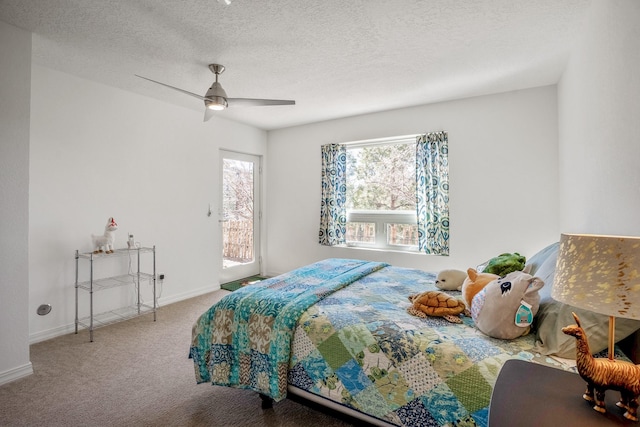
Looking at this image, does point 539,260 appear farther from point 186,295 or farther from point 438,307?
point 186,295

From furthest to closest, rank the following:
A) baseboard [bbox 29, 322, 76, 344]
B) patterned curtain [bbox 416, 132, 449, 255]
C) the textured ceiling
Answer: patterned curtain [bbox 416, 132, 449, 255], baseboard [bbox 29, 322, 76, 344], the textured ceiling

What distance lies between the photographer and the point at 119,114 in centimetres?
336

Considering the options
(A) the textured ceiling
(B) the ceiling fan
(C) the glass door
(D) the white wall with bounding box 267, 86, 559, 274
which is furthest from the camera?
(C) the glass door

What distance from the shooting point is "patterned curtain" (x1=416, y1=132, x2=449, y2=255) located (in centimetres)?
370

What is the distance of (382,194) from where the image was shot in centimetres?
430

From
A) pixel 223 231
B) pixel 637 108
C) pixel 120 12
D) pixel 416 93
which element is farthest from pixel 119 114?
pixel 637 108

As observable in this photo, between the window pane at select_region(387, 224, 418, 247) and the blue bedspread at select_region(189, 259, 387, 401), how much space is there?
224 centimetres

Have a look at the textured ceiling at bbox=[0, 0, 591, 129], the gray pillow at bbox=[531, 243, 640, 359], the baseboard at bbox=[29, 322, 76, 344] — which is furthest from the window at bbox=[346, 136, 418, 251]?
the baseboard at bbox=[29, 322, 76, 344]

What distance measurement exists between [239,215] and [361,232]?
6.36 feet

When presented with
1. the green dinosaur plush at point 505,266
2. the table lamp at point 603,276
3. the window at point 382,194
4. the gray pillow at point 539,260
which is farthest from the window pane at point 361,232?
the table lamp at point 603,276

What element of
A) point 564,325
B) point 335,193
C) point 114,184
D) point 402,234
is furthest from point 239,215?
point 564,325

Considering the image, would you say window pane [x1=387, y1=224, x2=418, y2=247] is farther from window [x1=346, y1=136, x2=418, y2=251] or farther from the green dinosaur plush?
the green dinosaur plush

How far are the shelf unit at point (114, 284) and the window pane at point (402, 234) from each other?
2.93 meters

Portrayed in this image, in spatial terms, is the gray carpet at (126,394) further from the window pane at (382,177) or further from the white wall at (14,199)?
A: the window pane at (382,177)
